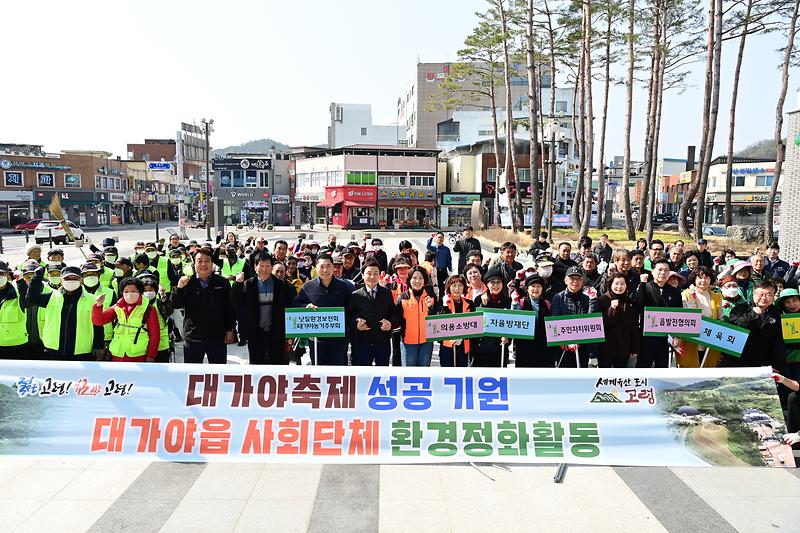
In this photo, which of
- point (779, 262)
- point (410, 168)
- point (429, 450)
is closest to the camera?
point (429, 450)

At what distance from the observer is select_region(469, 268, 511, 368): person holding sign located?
21.5 feet

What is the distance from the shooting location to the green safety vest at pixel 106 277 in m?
8.89

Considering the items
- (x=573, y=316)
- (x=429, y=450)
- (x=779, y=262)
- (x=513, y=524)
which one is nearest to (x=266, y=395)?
(x=429, y=450)

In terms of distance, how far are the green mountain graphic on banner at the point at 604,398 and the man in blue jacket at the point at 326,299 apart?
9.48 ft

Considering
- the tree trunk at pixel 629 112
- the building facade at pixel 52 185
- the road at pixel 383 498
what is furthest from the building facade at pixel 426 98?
the road at pixel 383 498

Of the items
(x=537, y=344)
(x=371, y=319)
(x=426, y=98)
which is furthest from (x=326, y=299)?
(x=426, y=98)

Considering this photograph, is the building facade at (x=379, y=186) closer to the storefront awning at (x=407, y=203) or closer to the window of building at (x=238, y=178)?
the storefront awning at (x=407, y=203)

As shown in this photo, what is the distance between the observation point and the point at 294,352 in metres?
7.88

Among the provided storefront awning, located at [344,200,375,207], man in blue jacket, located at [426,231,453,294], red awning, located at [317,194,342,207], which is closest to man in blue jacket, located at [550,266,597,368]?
man in blue jacket, located at [426,231,453,294]

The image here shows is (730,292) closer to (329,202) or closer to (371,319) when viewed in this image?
(371,319)

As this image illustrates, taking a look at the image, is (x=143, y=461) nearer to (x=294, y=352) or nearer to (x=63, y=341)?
(x=63, y=341)

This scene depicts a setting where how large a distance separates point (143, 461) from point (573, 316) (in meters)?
4.51

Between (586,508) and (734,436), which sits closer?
(586,508)

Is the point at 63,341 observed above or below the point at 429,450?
above
